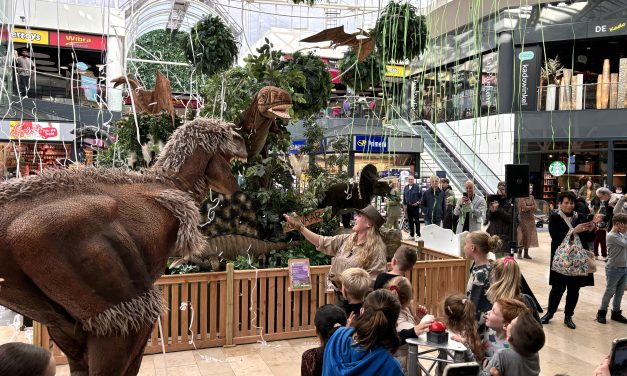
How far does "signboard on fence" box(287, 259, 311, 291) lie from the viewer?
14.6ft

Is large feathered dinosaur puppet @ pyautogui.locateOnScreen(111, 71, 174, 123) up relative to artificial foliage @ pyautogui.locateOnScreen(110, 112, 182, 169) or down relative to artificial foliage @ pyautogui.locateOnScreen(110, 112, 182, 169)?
up

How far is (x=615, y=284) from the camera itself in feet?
17.2

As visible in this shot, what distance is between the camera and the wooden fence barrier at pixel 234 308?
4145mm

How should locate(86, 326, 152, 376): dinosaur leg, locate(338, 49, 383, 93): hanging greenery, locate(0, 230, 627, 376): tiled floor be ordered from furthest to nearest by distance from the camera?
locate(338, 49, 383, 93): hanging greenery, locate(0, 230, 627, 376): tiled floor, locate(86, 326, 152, 376): dinosaur leg

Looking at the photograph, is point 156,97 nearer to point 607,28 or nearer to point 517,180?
point 517,180

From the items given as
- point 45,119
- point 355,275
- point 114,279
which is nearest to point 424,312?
point 355,275

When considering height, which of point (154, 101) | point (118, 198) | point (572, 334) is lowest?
point (572, 334)

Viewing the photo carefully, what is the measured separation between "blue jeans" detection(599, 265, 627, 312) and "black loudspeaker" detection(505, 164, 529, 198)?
1160 mm

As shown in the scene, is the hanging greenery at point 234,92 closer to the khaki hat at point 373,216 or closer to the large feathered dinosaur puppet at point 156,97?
the large feathered dinosaur puppet at point 156,97

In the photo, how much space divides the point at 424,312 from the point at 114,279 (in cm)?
196

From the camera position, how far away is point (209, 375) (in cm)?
365

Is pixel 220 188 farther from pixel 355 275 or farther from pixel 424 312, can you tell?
pixel 424 312

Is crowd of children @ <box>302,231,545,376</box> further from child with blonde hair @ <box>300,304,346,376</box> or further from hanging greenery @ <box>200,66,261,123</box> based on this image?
hanging greenery @ <box>200,66,261,123</box>

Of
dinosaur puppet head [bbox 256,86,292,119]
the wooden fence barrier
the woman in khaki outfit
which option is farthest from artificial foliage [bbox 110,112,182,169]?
the woman in khaki outfit
